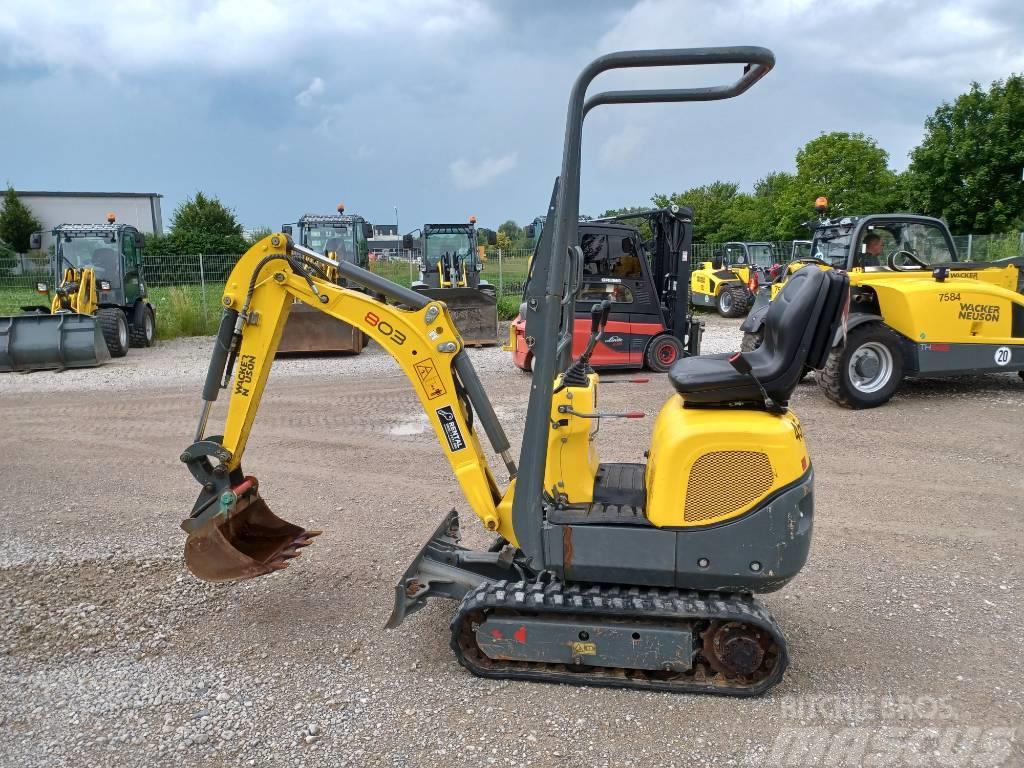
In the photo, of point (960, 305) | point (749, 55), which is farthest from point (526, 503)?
point (960, 305)

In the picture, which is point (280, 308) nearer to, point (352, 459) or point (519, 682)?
point (519, 682)

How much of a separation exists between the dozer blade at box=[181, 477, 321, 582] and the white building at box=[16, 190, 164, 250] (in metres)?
56.0

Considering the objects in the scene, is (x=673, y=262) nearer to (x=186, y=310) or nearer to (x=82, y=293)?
(x=82, y=293)

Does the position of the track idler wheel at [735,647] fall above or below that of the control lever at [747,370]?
below

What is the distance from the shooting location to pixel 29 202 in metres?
53.0

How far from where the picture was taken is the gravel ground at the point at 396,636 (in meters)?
2.97

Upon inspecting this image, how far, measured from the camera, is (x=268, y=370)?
3.71 metres

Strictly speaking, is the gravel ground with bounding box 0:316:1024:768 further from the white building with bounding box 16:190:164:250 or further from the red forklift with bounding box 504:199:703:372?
the white building with bounding box 16:190:164:250

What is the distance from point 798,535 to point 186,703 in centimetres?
278

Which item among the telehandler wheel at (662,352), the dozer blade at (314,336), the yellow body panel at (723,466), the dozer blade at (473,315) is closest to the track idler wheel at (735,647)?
the yellow body panel at (723,466)

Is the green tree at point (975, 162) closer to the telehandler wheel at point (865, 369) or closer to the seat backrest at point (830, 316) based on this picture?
the telehandler wheel at point (865, 369)

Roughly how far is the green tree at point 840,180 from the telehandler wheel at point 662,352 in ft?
80.2

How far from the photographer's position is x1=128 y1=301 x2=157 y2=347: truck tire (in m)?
14.3

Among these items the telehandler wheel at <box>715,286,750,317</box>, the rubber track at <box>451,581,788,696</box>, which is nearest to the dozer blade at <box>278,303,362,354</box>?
the telehandler wheel at <box>715,286,750,317</box>
